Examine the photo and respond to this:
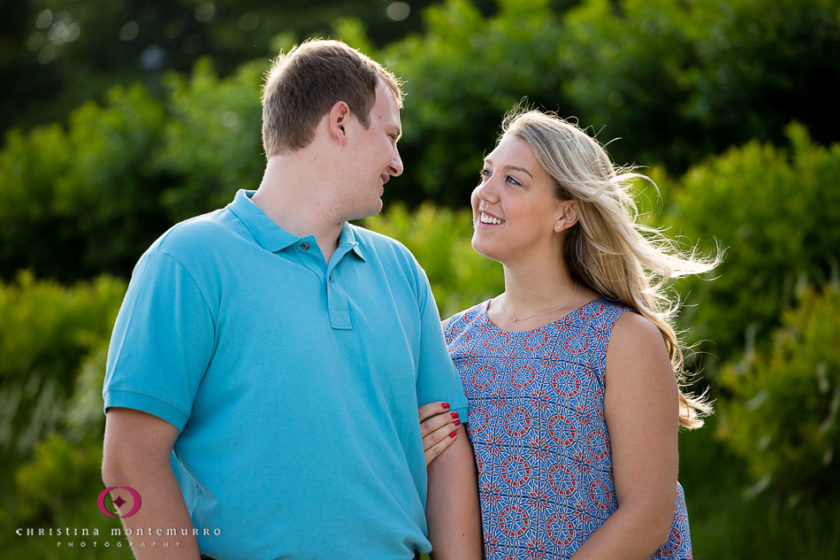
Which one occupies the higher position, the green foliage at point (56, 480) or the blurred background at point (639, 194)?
the blurred background at point (639, 194)

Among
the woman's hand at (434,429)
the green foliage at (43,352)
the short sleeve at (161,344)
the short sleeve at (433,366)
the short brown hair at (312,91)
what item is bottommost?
the green foliage at (43,352)

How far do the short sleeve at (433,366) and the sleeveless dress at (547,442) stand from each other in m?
0.13

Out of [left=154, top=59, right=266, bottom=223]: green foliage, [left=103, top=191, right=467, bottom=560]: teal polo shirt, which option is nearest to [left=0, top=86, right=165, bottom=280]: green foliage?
[left=154, top=59, right=266, bottom=223]: green foliage

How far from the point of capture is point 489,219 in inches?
110

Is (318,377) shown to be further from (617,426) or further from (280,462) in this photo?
(617,426)

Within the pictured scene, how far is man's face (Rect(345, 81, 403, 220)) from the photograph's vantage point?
235 centimetres

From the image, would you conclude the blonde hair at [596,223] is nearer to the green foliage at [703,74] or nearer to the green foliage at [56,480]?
the green foliage at [56,480]

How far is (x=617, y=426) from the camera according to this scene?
2.50 meters

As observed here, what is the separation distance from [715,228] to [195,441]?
396 cm

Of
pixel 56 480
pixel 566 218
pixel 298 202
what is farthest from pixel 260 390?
pixel 56 480

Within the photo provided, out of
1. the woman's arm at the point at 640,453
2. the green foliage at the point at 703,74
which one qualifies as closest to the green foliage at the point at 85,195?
the green foliage at the point at 703,74

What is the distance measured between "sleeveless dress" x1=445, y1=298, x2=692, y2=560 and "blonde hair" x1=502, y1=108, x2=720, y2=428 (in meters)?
0.15

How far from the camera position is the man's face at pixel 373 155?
2.35 m

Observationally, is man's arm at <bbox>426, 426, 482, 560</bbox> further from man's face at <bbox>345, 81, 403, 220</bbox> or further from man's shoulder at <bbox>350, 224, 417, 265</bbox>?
man's face at <bbox>345, 81, 403, 220</bbox>
